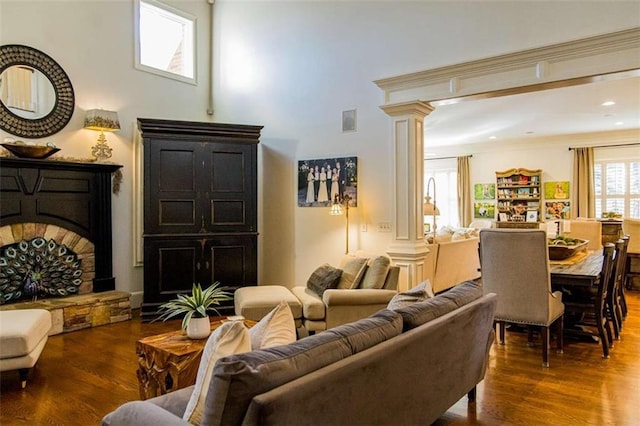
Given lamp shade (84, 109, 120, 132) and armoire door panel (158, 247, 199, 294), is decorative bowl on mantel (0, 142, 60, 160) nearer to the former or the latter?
lamp shade (84, 109, 120, 132)

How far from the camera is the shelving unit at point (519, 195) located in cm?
1010

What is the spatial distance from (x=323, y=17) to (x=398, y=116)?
178 centimetres

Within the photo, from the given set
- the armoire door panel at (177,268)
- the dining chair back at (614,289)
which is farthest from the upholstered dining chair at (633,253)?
the armoire door panel at (177,268)

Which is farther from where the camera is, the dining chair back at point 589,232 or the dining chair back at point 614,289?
the dining chair back at point 589,232

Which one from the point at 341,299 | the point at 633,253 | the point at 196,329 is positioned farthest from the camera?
the point at 633,253

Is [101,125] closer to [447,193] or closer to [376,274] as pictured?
[376,274]

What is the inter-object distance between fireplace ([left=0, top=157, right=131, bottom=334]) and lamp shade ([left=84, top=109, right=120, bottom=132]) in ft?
1.56

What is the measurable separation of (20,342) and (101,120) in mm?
3067

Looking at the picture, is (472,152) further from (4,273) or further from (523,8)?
(4,273)

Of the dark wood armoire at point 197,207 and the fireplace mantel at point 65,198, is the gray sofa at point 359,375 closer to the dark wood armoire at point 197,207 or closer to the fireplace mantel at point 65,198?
the dark wood armoire at point 197,207

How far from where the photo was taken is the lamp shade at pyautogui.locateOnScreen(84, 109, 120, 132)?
5324 mm

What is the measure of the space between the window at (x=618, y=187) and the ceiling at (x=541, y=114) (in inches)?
33.0

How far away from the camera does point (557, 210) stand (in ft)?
32.2

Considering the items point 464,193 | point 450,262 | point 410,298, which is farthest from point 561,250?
point 464,193
